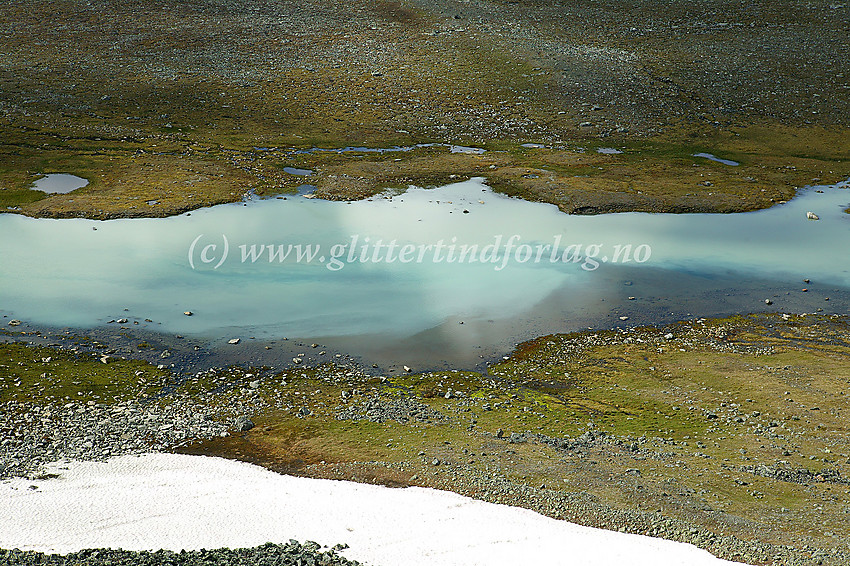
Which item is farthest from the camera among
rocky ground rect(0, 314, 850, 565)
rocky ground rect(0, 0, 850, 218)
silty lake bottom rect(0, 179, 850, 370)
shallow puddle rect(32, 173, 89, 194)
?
rocky ground rect(0, 0, 850, 218)

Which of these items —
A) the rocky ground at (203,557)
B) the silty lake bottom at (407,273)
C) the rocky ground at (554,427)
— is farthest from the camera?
the silty lake bottom at (407,273)

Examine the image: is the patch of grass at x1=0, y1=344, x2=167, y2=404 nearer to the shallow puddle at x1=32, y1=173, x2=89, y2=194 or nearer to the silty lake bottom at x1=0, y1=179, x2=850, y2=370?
the silty lake bottom at x1=0, y1=179, x2=850, y2=370

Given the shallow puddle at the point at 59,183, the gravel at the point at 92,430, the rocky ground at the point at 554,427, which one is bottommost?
the rocky ground at the point at 554,427

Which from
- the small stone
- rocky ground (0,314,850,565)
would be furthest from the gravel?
the small stone

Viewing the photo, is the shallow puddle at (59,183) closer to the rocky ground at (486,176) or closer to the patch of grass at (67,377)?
the rocky ground at (486,176)

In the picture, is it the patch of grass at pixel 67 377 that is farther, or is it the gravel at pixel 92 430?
the patch of grass at pixel 67 377

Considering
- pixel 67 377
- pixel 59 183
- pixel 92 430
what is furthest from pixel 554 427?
pixel 59 183

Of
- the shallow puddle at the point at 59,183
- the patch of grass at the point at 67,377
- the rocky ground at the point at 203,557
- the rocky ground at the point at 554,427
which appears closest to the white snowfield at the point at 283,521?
the rocky ground at the point at 203,557

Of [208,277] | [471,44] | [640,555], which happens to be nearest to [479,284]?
[208,277]
